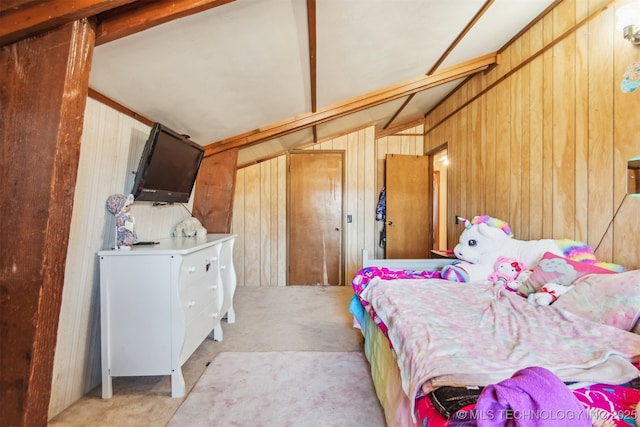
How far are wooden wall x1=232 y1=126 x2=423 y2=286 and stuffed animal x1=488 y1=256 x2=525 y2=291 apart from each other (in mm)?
2462

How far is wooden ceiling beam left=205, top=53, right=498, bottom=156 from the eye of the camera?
9.73 feet

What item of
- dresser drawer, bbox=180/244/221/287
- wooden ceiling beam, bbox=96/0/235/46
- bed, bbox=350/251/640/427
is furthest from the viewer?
dresser drawer, bbox=180/244/221/287

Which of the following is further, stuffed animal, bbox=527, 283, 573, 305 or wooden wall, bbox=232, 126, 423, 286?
wooden wall, bbox=232, 126, 423, 286

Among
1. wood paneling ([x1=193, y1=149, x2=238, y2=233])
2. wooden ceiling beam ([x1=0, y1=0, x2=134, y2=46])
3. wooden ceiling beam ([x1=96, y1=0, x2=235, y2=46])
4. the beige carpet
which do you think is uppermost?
wooden ceiling beam ([x1=96, y1=0, x2=235, y2=46])

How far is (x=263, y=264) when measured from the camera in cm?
442

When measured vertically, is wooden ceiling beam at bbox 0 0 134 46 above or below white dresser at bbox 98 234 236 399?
above

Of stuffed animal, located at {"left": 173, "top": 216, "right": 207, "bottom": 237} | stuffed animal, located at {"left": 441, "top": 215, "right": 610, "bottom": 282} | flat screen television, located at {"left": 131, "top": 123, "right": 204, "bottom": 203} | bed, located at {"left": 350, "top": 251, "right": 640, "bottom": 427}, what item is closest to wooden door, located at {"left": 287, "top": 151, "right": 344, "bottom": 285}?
stuffed animal, located at {"left": 173, "top": 216, "right": 207, "bottom": 237}

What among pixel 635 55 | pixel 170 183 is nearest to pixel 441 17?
pixel 635 55

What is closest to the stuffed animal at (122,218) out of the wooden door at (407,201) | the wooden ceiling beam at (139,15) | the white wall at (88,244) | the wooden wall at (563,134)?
the white wall at (88,244)

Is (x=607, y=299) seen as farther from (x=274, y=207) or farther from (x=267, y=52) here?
(x=274, y=207)

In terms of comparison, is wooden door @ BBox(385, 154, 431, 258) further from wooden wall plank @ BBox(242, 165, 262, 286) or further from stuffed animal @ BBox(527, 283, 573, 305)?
stuffed animal @ BBox(527, 283, 573, 305)

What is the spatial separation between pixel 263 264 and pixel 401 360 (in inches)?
137

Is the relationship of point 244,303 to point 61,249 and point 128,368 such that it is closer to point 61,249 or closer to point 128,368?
point 128,368

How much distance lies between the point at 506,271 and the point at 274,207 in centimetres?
312
